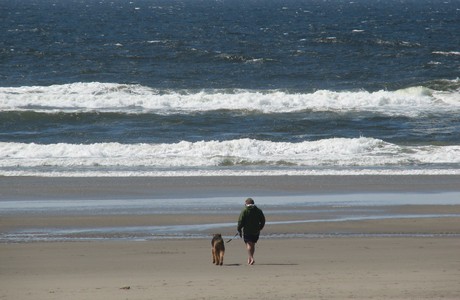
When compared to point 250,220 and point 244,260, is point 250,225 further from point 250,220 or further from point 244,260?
point 244,260

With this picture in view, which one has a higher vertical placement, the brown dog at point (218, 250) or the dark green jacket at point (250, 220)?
the dark green jacket at point (250, 220)

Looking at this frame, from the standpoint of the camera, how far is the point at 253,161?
79.9 ft

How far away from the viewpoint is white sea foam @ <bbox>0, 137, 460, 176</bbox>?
22906 millimetres

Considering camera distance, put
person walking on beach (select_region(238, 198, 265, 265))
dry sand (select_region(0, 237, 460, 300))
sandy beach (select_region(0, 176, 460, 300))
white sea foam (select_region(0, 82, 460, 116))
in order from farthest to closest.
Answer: white sea foam (select_region(0, 82, 460, 116)) → person walking on beach (select_region(238, 198, 265, 265)) → sandy beach (select_region(0, 176, 460, 300)) → dry sand (select_region(0, 237, 460, 300))

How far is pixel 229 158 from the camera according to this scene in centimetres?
2453

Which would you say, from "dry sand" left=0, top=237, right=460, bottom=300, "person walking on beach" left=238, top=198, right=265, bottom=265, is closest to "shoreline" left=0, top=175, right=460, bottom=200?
"dry sand" left=0, top=237, right=460, bottom=300

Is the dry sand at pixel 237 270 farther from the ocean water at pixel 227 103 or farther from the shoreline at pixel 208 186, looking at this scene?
the ocean water at pixel 227 103

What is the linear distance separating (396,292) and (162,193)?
930cm

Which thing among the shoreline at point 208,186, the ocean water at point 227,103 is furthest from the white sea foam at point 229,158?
the shoreline at point 208,186

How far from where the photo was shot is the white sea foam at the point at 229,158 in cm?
2291

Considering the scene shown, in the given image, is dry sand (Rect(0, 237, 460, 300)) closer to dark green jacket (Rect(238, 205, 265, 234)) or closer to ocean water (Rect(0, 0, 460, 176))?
dark green jacket (Rect(238, 205, 265, 234))

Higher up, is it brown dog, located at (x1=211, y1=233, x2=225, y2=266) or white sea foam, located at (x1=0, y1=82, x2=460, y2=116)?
white sea foam, located at (x1=0, y1=82, x2=460, y2=116)

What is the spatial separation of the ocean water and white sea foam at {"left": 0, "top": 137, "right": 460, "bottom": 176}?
2.1 inches

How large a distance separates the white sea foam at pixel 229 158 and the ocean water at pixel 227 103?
5cm
